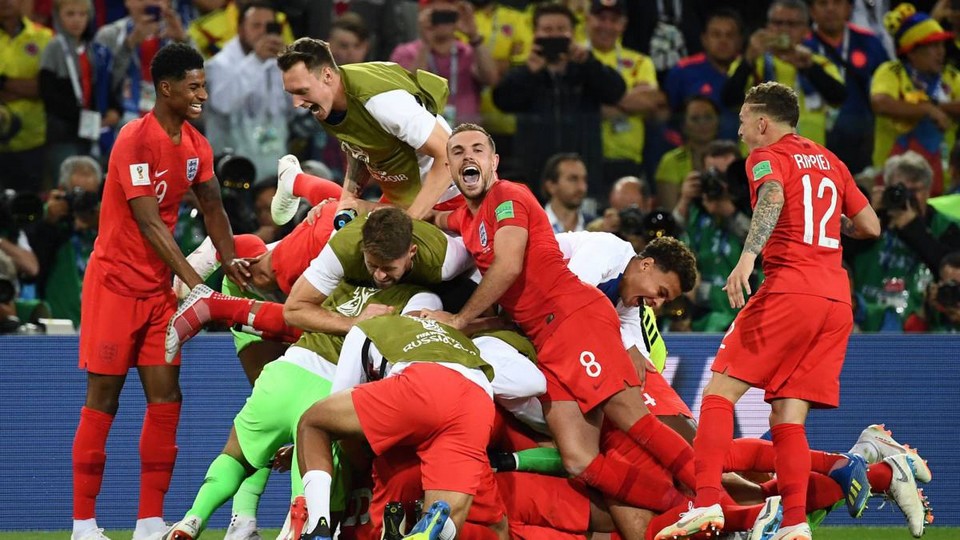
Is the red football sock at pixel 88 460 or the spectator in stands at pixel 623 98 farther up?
the spectator in stands at pixel 623 98

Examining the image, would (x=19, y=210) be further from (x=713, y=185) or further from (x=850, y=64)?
(x=850, y=64)

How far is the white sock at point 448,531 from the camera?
5828mm

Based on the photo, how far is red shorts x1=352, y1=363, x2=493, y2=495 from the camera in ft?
19.6

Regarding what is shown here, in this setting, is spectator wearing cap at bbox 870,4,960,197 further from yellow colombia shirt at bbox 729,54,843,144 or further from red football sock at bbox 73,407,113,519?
red football sock at bbox 73,407,113,519

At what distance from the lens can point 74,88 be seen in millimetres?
10117

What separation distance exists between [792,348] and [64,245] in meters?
Result: 4.76

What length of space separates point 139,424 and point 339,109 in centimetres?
223

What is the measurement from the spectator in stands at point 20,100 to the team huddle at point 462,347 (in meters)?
2.77

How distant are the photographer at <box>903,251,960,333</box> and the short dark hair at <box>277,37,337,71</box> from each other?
4000 millimetres

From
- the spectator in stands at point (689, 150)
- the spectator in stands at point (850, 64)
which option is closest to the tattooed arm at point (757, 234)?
the spectator in stands at point (689, 150)

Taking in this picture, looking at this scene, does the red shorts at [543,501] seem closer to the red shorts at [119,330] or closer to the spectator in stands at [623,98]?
the red shorts at [119,330]

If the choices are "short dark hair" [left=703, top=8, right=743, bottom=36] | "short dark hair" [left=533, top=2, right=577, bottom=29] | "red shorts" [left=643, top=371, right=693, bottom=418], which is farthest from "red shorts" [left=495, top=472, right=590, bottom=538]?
"short dark hair" [left=703, top=8, right=743, bottom=36]

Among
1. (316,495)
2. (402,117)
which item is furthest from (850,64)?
(316,495)

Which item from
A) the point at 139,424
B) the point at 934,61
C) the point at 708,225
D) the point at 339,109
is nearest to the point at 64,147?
the point at 139,424
